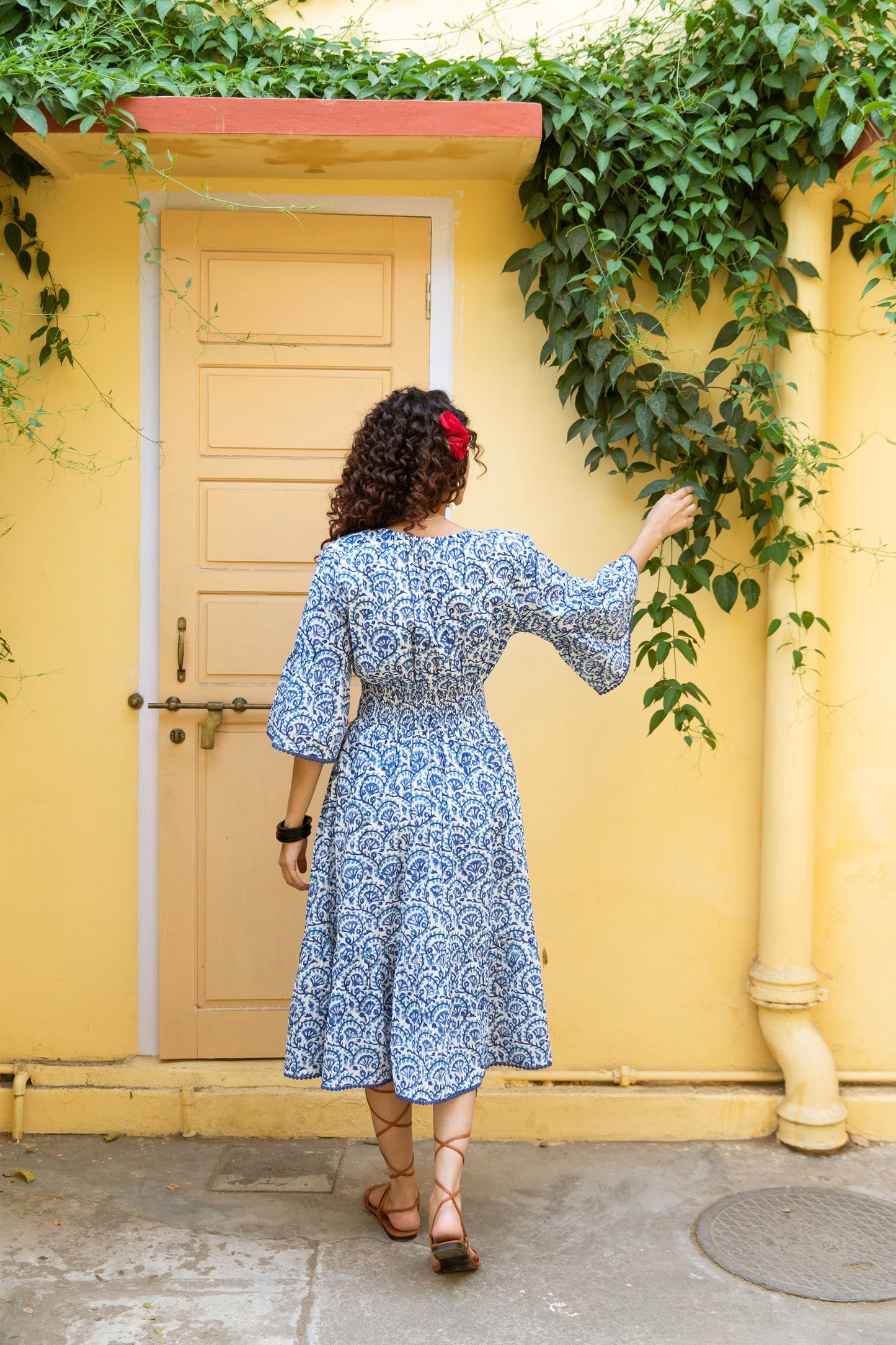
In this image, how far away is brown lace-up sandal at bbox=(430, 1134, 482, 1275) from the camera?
245cm

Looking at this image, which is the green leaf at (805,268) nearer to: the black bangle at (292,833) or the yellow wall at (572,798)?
the yellow wall at (572,798)

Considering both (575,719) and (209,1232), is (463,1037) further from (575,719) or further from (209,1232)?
(575,719)

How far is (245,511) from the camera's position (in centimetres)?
325

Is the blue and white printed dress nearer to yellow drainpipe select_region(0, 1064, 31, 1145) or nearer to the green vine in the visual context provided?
the green vine

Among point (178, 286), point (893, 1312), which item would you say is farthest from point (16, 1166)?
point (178, 286)

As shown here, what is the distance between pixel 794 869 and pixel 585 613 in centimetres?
114

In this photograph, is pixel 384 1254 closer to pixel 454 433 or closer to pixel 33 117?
pixel 454 433

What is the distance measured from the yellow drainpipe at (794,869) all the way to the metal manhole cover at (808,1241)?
0.27 metres

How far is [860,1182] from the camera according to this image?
118 inches

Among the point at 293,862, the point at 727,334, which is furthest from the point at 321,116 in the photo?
the point at 293,862

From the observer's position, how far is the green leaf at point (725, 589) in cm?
311

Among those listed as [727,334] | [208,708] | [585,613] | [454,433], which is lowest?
[208,708]

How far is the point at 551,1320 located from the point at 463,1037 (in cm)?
60

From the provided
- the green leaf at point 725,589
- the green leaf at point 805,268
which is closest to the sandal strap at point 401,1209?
the green leaf at point 725,589
